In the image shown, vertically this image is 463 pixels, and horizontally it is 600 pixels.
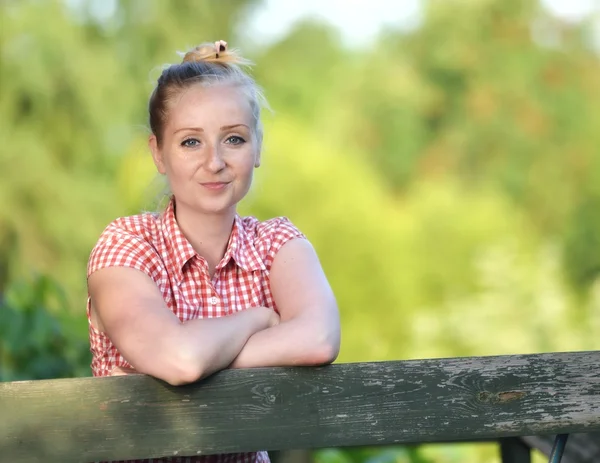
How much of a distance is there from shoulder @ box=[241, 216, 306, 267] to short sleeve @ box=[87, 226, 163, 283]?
237 millimetres

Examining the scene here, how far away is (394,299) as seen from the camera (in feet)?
54.5

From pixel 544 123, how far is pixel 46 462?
20.7 metres

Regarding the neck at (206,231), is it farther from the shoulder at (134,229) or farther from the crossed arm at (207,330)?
the crossed arm at (207,330)

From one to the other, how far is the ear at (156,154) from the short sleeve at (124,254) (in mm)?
202

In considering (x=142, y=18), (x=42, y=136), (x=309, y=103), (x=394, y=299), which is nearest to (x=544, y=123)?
(x=309, y=103)

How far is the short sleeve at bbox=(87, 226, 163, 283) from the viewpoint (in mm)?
1988

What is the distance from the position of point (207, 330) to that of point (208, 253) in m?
0.39

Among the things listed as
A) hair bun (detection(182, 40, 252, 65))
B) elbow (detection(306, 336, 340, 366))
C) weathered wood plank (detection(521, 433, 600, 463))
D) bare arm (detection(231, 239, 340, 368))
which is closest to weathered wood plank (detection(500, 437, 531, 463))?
weathered wood plank (detection(521, 433, 600, 463))

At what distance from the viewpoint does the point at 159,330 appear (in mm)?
1824

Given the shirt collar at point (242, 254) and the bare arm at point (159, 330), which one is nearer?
the bare arm at point (159, 330)

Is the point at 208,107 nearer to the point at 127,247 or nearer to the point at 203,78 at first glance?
the point at 203,78

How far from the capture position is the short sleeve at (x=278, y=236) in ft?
7.19

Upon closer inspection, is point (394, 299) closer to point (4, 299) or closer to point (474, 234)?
point (474, 234)

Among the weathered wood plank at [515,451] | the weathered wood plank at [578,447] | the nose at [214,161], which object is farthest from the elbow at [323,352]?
the weathered wood plank at [578,447]
